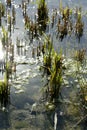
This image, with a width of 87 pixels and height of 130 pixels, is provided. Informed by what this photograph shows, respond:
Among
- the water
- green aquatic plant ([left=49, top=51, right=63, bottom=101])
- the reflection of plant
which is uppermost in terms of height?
the reflection of plant

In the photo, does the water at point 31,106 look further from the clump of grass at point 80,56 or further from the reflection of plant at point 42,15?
the reflection of plant at point 42,15

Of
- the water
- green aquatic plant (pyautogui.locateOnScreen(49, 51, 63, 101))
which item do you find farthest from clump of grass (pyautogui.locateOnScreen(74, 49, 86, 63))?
green aquatic plant (pyautogui.locateOnScreen(49, 51, 63, 101))

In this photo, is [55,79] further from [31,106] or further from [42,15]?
[42,15]

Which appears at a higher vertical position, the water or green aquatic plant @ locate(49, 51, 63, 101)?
green aquatic plant @ locate(49, 51, 63, 101)

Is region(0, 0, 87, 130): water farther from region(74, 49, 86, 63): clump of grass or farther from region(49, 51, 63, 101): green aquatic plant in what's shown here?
region(74, 49, 86, 63): clump of grass

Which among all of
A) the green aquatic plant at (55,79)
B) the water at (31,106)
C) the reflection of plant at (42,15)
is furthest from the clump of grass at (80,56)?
the reflection of plant at (42,15)

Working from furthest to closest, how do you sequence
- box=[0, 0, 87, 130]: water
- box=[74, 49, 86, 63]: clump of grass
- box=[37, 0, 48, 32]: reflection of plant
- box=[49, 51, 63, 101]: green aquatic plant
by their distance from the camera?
box=[37, 0, 48, 32]: reflection of plant
box=[74, 49, 86, 63]: clump of grass
box=[49, 51, 63, 101]: green aquatic plant
box=[0, 0, 87, 130]: water

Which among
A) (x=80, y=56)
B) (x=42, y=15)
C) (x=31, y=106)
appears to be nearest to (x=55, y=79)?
(x=31, y=106)

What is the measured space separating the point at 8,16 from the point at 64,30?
1584 millimetres

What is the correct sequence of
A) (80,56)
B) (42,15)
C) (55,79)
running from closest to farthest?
(55,79)
(80,56)
(42,15)

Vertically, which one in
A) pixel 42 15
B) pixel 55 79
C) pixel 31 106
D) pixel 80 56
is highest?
pixel 42 15

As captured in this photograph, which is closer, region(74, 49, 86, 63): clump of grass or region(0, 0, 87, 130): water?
region(0, 0, 87, 130): water

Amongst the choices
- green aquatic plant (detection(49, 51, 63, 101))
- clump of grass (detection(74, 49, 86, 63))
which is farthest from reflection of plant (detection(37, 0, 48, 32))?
green aquatic plant (detection(49, 51, 63, 101))

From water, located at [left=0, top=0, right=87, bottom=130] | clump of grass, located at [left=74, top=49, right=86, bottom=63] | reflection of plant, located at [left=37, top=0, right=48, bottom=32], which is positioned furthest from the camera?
reflection of plant, located at [left=37, top=0, right=48, bottom=32]
